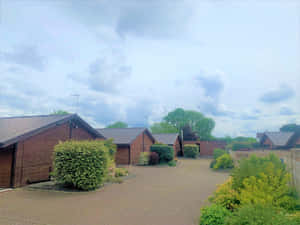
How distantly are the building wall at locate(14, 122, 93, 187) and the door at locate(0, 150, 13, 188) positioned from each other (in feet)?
1.00

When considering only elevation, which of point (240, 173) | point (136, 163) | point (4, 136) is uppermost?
point (4, 136)

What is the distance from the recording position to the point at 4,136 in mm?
9945

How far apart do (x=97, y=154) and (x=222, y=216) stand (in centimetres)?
619

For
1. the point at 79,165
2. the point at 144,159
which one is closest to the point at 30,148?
the point at 79,165

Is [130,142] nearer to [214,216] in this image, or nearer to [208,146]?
[214,216]

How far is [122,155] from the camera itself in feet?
68.5

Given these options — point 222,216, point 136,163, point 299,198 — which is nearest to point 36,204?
point 222,216

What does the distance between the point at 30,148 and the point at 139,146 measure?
12991 millimetres

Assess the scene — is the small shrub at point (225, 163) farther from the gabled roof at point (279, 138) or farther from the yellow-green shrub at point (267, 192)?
the yellow-green shrub at point (267, 192)

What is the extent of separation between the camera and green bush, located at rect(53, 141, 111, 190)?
9266 millimetres

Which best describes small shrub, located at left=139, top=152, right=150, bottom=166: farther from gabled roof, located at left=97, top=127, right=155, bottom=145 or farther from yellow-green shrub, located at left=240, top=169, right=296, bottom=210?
yellow-green shrub, located at left=240, top=169, right=296, bottom=210

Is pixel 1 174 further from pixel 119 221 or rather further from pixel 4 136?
pixel 119 221

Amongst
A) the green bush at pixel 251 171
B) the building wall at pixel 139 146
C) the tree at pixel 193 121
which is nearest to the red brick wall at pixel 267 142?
the building wall at pixel 139 146

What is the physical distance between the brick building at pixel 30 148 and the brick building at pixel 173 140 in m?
21.5
